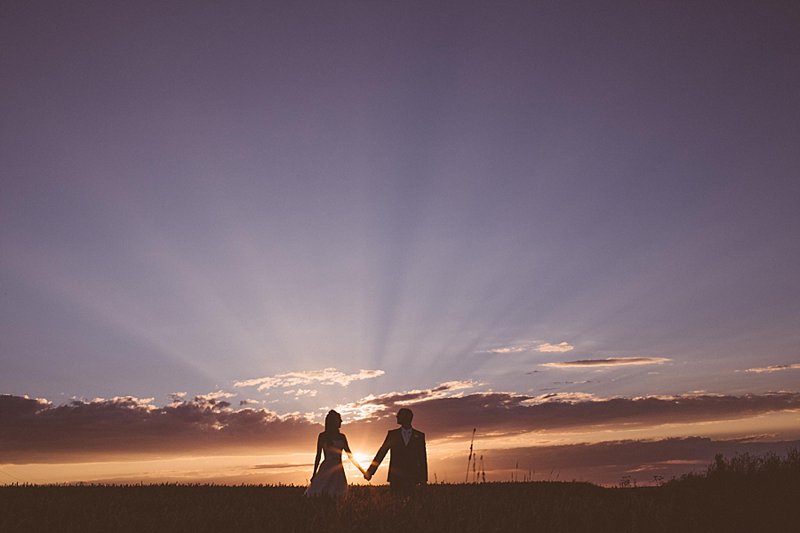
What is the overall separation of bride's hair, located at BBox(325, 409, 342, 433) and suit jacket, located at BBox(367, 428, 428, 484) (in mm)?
1487

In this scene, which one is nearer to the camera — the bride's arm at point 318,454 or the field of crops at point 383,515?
the field of crops at point 383,515

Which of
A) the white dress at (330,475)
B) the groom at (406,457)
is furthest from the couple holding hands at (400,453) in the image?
the white dress at (330,475)

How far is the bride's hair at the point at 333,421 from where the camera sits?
15812 millimetres

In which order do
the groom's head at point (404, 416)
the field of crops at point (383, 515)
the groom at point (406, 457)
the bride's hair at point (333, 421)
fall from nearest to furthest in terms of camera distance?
1. the field of crops at point (383, 515)
2. the groom's head at point (404, 416)
3. the groom at point (406, 457)
4. the bride's hair at point (333, 421)

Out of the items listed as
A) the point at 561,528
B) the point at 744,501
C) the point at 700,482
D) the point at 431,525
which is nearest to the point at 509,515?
the point at 561,528

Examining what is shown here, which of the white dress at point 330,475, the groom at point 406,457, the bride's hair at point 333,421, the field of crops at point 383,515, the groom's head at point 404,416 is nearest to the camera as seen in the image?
the field of crops at point 383,515

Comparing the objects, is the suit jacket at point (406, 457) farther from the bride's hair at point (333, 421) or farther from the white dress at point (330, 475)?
the white dress at point (330, 475)

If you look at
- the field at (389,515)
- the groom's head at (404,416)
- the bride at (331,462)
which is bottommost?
the field at (389,515)

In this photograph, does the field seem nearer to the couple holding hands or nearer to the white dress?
the couple holding hands

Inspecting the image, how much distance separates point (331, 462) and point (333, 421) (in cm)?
135

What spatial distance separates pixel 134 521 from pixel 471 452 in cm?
944

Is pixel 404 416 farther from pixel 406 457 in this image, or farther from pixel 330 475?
pixel 330 475

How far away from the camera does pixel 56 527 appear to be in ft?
34.8

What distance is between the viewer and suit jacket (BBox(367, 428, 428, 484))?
14.6m
